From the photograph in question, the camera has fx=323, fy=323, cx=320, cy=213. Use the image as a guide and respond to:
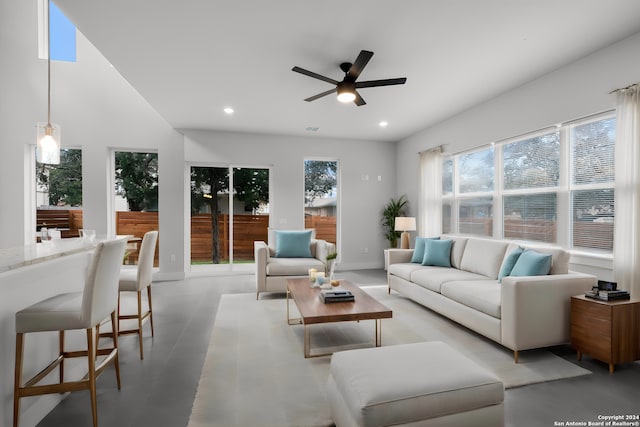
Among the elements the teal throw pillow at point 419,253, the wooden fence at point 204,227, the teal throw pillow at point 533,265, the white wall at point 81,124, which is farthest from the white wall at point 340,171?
the teal throw pillow at point 533,265

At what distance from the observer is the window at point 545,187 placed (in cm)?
324

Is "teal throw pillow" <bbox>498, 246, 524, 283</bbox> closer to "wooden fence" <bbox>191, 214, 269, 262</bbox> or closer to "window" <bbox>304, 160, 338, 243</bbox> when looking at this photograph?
"window" <bbox>304, 160, 338, 243</bbox>

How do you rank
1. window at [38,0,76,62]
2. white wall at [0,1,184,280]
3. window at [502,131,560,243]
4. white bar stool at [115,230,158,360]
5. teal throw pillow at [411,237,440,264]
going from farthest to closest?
1. window at [38,0,76,62]
2. white wall at [0,1,184,280]
3. teal throw pillow at [411,237,440,264]
4. window at [502,131,560,243]
5. white bar stool at [115,230,158,360]

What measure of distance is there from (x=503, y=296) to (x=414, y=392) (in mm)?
1680

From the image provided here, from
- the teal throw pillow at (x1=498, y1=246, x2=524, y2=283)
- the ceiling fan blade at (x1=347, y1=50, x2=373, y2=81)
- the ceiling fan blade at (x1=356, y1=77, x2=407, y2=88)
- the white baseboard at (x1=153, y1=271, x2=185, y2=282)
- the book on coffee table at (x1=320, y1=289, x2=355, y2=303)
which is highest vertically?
the ceiling fan blade at (x1=347, y1=50, x2=373, y2=81)

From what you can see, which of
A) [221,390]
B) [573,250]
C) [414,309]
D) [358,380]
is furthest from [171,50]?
[573,250]

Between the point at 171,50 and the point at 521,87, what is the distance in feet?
13.2

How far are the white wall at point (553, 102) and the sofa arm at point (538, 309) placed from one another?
2.67 feet

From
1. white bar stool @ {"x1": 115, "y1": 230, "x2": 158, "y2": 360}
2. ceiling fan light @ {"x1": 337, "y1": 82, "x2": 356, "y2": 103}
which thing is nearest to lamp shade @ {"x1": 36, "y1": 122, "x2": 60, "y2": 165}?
white bar stool @ {"x1": 115, "y1": 230, "x2": 158, "y2": 360}

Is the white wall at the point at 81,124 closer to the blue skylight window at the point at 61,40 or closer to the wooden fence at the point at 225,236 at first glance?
the blue skylight window at the point at 61,40

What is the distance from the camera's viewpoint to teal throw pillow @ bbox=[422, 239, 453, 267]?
14.3 feet

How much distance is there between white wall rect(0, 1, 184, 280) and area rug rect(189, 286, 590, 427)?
2.95 metres

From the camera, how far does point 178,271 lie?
585 cm

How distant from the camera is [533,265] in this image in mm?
2959
